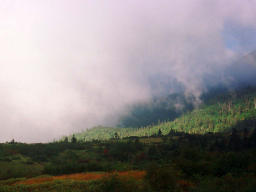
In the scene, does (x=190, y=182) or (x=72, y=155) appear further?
(x=72, y=155)

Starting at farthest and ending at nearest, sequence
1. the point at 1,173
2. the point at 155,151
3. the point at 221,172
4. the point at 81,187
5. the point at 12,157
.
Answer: the point at 155,151, the point at 12,157, the point at 1,173, the point at 221,172, the point at 81,187

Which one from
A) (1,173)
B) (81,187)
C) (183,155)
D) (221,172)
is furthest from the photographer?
(1,173)

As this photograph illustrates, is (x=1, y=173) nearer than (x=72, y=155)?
Yes

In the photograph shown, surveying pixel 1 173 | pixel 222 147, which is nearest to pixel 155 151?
pixel 222 147

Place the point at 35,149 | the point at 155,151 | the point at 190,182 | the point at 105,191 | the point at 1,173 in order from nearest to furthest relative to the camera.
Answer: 1. the point at 105,191
2. the point at 190,182
3. the point at 1,173
4. the point at 155,151
5. the point at 35,149

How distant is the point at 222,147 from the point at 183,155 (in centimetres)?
6167

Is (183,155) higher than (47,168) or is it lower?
higher

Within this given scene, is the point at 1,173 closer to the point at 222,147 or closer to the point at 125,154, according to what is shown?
the point at 125,154

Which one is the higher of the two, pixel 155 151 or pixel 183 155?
pixel 183 155

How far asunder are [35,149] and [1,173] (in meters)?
53.4

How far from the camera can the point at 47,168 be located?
185ft

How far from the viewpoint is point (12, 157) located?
295 ft

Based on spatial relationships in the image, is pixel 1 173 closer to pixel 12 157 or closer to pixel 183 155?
pixel 12 157

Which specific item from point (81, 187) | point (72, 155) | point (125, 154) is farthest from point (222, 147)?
point (81, 187)
